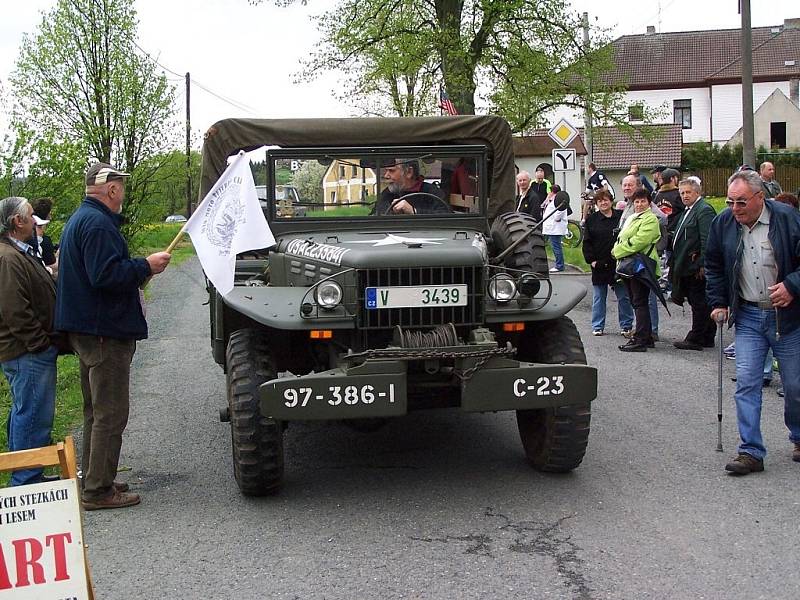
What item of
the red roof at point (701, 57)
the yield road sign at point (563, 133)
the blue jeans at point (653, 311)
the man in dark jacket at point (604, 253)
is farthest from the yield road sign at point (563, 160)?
the red roof at point (701, 57)

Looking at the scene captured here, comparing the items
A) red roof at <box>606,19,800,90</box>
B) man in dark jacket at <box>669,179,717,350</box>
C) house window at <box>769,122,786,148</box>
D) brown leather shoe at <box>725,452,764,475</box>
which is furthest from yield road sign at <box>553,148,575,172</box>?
red roof at <box>606,19,800,90</box>

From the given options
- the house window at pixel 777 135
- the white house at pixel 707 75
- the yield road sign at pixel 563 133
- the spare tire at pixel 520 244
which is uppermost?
the white house at pixel 707 75

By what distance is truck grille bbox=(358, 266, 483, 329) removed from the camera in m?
5.94

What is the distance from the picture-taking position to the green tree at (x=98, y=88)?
62.1ft

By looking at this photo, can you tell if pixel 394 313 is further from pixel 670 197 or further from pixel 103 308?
pixel 670 197

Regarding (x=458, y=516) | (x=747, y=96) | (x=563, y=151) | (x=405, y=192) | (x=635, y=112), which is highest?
(x=635, y=112)

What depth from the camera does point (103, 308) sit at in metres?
5.90

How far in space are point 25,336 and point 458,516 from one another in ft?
9.00

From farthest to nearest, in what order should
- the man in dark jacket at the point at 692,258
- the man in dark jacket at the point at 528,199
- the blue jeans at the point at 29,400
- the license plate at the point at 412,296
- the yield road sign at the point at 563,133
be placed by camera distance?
the yield road sign at the point at 563,133, the man in dark jacket at the point at 528,199, the man in dark jacket at the point at 692,258, the blue jeans at the point at 29,400, the license plate at the point at 412,296

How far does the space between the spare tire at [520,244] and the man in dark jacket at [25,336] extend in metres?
3.03

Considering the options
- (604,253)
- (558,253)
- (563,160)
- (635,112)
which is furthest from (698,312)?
(635,112)

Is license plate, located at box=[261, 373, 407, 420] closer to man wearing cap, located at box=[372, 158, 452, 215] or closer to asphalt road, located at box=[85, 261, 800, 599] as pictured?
asphalt road, located at box=[85, 261, 800, 599]

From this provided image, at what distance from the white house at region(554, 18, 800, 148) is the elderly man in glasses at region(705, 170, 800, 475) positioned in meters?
54.5

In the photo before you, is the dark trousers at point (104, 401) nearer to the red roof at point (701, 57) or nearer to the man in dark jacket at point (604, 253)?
the man in dark jacket at point (604, 253)
